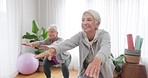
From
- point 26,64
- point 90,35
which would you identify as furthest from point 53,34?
point 90,35

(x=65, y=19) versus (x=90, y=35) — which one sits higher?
(x=65, y=19)

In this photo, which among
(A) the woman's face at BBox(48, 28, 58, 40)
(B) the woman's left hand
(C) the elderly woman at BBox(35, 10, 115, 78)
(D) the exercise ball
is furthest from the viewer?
(D) the exercise ball

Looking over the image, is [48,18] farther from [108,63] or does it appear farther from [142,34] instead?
[108,63]

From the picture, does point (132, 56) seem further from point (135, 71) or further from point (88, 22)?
point (88, 22)

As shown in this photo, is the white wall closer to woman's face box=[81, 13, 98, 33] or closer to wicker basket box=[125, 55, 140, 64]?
wicker basket box=[125, 55, 140, 64]

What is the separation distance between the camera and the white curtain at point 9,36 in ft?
11.0

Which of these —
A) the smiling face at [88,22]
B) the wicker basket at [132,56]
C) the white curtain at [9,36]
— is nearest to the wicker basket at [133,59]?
the wicker basket at [132,56]

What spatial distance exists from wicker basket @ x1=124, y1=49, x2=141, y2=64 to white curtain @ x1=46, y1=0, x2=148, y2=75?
402 millimetres

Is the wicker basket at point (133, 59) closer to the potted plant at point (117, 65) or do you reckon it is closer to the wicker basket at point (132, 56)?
the wicker basket at point (132, 56)

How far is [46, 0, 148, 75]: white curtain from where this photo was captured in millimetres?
3799

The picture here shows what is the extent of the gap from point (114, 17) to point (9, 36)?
2.25 meters

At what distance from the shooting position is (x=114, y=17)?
4105mm

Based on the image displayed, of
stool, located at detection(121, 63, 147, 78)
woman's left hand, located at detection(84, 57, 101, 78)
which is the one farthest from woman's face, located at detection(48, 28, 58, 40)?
woman's left hand, located at detection(84, 57, 101, 78)

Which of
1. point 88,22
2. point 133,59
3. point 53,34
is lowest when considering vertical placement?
point 133,59
